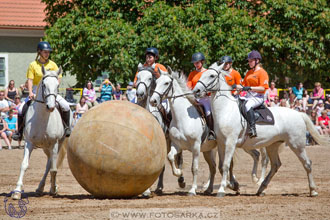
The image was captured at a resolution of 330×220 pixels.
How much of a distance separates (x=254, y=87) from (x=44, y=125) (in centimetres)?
431

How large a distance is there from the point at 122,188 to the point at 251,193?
3.65 metres

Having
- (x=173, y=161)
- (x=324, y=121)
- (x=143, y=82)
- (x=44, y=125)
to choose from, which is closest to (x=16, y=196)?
(x=44, y=125)

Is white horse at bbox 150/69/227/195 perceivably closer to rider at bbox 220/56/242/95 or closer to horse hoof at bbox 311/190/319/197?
rider at bbox 220/56/242/95

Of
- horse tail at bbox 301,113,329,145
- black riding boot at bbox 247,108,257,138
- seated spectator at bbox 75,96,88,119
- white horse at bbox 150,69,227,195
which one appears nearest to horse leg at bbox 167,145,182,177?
white horse at bbox 150,69,227,195

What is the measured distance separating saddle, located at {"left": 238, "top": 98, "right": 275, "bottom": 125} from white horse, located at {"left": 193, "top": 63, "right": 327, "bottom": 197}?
0.09m

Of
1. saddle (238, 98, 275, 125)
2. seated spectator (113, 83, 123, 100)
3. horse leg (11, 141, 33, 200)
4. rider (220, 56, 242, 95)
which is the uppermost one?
rider (220, 56, 242, 95)

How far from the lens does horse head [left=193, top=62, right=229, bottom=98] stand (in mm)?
11641

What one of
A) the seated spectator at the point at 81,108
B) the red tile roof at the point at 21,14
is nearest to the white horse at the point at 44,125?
the seated spectator at the point at 81,108

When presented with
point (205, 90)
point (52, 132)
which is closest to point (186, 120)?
point (205, 90)

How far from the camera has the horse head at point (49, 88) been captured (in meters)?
10.8

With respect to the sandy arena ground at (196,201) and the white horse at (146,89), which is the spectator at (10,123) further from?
the white horse at (146,89)

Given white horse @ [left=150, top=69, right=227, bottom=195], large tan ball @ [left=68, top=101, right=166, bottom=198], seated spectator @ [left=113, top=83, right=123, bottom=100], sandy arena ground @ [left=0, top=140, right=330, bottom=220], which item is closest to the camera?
sandy arena ground @ [left=0, top=140, right=330, bottom=220]

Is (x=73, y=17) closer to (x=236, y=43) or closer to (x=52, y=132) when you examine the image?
(x=236, y=43)

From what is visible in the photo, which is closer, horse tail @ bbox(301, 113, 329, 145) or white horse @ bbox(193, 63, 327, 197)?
white horse @ bbox(193, 63, 327, 197)
